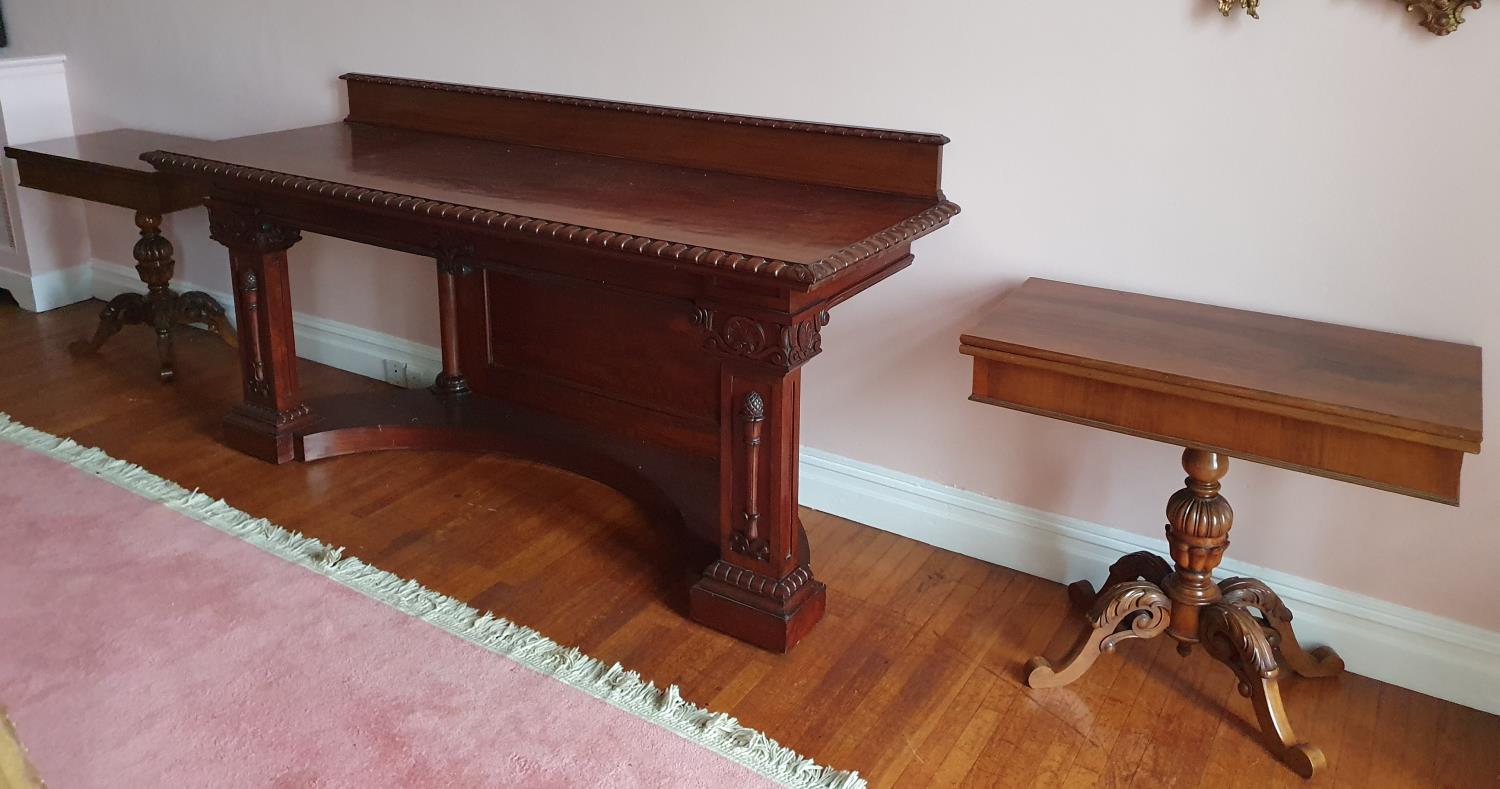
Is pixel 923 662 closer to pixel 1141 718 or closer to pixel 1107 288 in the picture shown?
pixel 1141 718

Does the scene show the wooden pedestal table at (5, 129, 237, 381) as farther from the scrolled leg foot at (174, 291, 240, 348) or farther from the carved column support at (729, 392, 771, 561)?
the carved column support at (729, 392, 771, 561)

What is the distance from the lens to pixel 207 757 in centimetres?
209

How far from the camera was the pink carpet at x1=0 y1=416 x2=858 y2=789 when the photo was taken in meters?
2.08

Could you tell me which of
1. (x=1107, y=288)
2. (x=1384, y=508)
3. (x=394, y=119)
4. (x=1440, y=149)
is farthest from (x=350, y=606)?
(x=1440, y=149)

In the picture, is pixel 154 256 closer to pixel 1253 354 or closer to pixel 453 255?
pixel 453 255

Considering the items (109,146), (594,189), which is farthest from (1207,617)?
(109,146)

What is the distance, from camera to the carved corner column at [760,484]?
2.28 m

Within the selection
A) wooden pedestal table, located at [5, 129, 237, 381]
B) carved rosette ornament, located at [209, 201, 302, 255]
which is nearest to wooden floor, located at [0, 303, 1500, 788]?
wooden pedestal table, located at [5, 129, 237, 381]

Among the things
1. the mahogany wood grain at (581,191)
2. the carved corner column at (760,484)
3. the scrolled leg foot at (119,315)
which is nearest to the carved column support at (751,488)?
the carved corner column at (760,484)

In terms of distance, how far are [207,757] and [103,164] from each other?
7.17ft

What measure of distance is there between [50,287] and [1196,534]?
3.97 meters

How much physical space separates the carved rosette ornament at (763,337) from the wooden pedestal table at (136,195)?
6.53 feet

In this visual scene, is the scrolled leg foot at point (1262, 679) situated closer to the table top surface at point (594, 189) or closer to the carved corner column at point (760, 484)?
the carved corner column at point (760, 484)

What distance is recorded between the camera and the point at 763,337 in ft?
7.42
